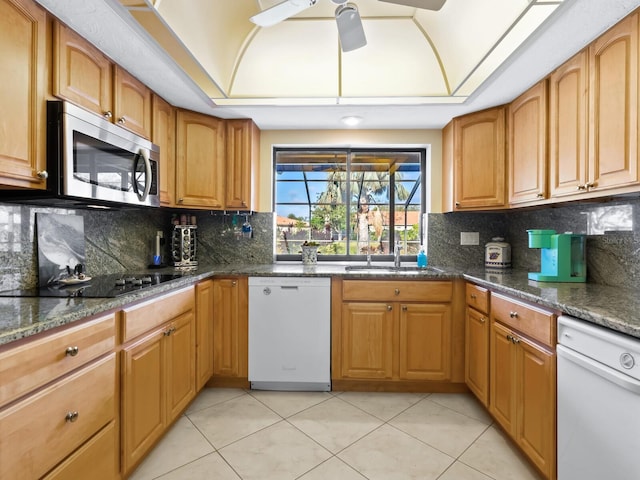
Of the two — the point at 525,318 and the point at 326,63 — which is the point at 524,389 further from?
the point at 326,63

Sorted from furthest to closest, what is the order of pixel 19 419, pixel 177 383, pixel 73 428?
pixel 177 383 < pixel 73 428 < pixel 19 419

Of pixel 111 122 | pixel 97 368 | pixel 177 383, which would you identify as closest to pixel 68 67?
Answer: pixel 111 122

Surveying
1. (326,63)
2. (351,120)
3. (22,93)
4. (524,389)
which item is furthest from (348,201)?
(22,93)

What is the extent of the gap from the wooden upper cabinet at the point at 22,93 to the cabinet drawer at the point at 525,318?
2.26 metres

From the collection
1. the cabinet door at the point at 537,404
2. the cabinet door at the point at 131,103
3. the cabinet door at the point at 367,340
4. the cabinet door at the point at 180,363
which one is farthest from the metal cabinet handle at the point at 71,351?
the cabinet door at the point at 537,404

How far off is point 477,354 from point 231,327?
1.75 m

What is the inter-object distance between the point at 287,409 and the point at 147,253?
159 cm

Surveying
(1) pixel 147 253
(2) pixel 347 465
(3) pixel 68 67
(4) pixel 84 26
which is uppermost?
(4) pixel 84 26

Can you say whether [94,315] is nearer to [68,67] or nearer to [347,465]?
[68,67]

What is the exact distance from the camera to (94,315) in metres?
1.25

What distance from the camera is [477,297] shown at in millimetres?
2117

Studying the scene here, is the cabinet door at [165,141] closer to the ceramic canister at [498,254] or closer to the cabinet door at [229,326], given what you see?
the cabinet door at [229,326]

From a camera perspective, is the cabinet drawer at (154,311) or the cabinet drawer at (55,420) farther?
the cabinet drawer at (154,311)

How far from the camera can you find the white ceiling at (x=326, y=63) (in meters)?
1.72
